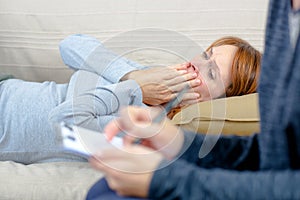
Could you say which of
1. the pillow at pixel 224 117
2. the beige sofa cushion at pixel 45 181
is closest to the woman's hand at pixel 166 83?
the pillow at pixel 224 117

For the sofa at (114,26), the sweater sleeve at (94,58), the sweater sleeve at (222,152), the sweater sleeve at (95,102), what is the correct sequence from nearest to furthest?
the sweater sleeve at (222,152)
the sweater sleeve at (95,102)
the sweater sleeve at (94,58)
the sofa at (114,26)

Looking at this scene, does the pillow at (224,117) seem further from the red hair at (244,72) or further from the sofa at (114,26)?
the sofa at (114,26)

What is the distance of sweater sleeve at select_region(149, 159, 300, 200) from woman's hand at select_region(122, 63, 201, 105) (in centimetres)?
57

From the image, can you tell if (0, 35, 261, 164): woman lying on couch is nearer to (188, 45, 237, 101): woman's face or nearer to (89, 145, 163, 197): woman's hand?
(188, 45, 237, 101): woman's face

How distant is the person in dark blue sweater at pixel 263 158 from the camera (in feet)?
2.15

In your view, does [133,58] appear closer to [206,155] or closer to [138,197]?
[206,155]

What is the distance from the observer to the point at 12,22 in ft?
5.12

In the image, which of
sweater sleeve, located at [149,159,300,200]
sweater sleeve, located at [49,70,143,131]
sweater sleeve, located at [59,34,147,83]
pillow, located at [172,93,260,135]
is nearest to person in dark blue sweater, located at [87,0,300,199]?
sweater sleeve, located at [149,159,300,200]

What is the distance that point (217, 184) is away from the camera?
66 cm

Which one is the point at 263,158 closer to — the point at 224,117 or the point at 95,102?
the point at 224,117

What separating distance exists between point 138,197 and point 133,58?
804 millimetres

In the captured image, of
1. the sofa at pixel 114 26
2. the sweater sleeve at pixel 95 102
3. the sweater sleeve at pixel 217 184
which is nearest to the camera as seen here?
the sweater sleeve at pixel 217 184

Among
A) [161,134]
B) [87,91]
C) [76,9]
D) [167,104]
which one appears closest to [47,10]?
[76,9]

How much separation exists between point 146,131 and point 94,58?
2.16 feet
